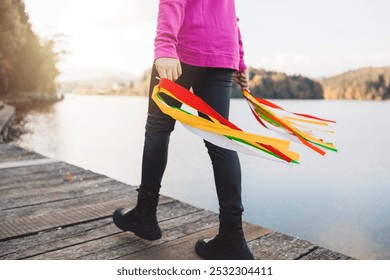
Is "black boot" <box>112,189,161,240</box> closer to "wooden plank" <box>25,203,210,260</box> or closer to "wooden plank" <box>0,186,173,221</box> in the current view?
"wooden plank" <box>25,203,210,260</box>

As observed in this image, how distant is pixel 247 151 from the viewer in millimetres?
1357

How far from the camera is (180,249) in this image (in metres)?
1.90

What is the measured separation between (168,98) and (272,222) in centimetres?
439

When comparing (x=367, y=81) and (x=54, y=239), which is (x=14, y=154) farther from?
(x=367, y=81)

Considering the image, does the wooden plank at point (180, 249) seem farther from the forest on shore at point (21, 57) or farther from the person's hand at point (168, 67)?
the forest on shore at point (21, 57)

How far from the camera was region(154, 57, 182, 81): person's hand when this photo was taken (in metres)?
1.49

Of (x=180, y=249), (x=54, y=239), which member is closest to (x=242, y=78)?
(x=180, y=249)

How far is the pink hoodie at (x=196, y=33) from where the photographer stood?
4.95ft

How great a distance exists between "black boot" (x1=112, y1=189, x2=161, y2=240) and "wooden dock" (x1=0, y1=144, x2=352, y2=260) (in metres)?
0.08

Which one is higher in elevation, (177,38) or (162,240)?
(177,38)

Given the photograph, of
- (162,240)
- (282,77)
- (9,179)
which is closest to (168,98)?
(162,240)

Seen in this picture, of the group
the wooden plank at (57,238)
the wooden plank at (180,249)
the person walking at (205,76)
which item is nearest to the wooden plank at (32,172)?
the wooden plank at (57,238)

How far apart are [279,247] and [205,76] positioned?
923 millimetres
